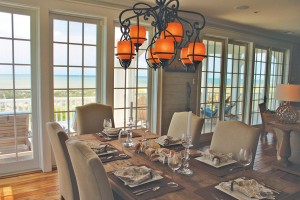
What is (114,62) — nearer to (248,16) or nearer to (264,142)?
(248,16)

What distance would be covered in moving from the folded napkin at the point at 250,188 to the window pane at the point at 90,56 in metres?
2.81

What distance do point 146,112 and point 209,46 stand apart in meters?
2.02

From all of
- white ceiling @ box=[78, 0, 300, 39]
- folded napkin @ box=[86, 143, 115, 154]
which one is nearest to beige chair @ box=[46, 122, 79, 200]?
folded napkin @ box=[86, 143, 115, 154]

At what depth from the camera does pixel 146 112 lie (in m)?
4.40

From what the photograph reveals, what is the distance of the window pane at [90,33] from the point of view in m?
3.68

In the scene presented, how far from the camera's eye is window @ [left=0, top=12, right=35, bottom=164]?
321 centimetres

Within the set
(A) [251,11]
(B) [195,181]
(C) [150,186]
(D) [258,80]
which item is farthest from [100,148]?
(D) [258,80]

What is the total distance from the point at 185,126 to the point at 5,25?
8.41 feet

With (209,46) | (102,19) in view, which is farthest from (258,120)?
(102,19)

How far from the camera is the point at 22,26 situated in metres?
3.27

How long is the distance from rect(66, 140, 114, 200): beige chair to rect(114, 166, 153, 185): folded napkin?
0.19 m

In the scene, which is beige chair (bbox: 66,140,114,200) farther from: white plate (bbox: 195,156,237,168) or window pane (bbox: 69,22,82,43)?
window pane (bbox: 69,22,82,43)

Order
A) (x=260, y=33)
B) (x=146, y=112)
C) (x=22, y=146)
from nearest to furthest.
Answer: (x=22, y=146) → (x=146, y=112) → (x=260, y=33)

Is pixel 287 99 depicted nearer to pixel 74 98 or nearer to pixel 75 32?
pixel 74 98
